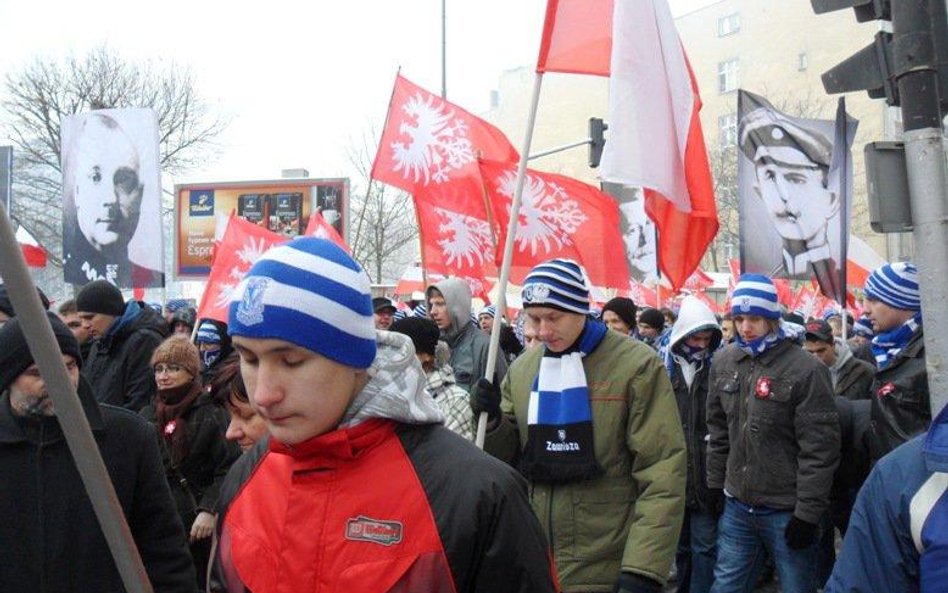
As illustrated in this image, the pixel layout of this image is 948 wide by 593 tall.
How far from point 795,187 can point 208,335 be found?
16.6 ft

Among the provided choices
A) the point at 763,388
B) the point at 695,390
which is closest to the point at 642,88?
the point at 763,388

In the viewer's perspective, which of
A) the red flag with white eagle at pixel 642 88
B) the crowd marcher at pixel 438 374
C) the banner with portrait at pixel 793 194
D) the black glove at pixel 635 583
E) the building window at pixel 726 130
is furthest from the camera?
the building window at pixel 726 130

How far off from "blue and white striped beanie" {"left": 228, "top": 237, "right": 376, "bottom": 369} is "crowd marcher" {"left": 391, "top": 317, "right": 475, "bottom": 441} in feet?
7.85

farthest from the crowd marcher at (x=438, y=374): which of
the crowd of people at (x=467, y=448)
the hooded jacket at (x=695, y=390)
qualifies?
the hooded jacket at (x=695, y=390)

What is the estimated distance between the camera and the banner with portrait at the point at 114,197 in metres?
8.11

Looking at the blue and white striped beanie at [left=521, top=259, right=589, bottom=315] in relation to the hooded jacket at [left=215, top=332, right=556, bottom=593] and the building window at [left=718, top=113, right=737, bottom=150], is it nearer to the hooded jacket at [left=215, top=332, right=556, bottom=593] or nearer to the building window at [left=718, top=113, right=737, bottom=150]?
the hooded jacket at [left=215, top=332, right=556, bottom=593]

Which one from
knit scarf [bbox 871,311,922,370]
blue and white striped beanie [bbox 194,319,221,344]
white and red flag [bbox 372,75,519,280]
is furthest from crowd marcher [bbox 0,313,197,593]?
white and red flag [bbox 372,75,519,280]

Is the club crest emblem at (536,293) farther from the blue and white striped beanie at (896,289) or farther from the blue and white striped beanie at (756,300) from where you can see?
the blue and white striped beanie at (896,289)

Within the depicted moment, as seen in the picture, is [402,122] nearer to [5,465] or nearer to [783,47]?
[5,465]

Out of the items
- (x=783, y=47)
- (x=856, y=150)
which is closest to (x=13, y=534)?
(x=856, y=150)

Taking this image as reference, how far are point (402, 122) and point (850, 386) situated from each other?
4259mm

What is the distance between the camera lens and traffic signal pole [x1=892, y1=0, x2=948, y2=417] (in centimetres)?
455

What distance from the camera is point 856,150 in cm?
3769

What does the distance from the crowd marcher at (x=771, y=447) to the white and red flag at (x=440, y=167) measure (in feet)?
10.2
